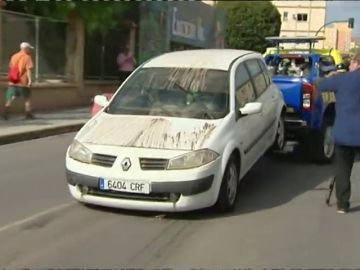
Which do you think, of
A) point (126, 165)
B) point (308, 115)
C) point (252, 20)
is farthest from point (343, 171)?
point (252, 20)

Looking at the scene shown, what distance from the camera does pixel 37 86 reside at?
16.3m

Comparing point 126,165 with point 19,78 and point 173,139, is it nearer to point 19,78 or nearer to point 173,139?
point 173,139

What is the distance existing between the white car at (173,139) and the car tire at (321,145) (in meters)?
1.91

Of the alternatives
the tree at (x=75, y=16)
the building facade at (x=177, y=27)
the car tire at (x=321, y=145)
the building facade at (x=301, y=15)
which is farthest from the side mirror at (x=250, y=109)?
the building facade at (x=301, y=15)

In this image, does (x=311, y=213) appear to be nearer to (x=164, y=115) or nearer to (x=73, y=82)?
(x=164, y=115)

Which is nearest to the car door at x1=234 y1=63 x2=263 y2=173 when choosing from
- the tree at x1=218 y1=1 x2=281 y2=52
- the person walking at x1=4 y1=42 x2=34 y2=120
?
the person walking at x1=4 y1=42 x2=34 y2=120

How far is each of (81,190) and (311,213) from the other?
2409mm

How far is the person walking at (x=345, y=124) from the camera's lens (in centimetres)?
655

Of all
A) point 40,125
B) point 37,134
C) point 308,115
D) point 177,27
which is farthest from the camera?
point 177,27

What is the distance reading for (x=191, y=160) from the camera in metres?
5.97

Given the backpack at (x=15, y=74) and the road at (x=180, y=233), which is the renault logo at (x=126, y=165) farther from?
the backpack at (x=15, y=74)

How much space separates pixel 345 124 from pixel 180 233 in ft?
6.98

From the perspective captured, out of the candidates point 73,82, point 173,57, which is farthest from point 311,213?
point 73,82

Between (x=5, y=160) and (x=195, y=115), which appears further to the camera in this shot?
(x=5, y=160)
